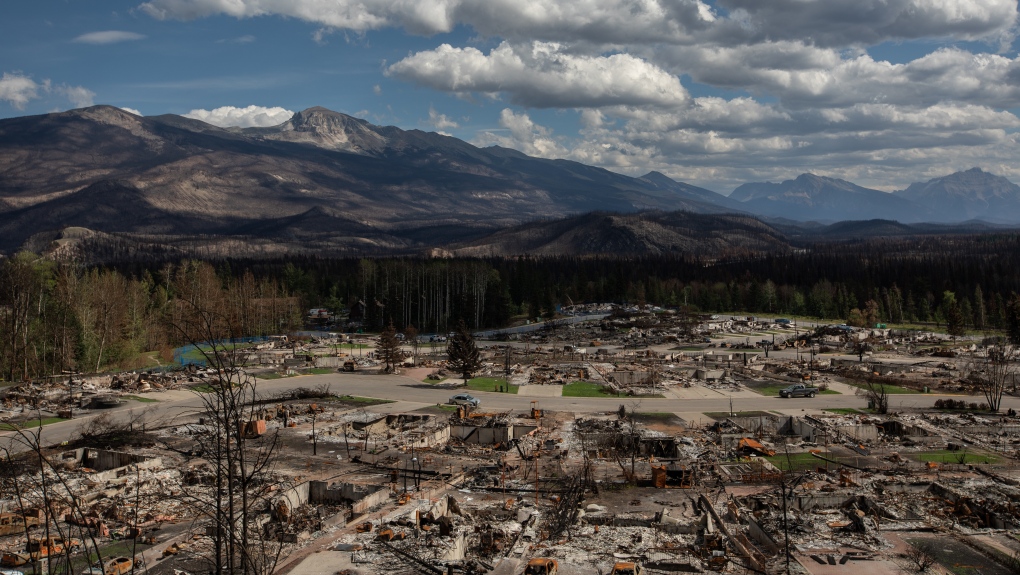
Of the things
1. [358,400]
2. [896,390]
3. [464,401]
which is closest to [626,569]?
[464,401]

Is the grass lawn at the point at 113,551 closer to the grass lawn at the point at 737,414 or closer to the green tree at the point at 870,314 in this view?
the grass lawn at the point at 737,414

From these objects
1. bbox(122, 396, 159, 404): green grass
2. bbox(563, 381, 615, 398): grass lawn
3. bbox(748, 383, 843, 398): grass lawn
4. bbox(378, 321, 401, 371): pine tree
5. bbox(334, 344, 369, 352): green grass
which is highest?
bbox(378, 321, 401, 371): pine tree

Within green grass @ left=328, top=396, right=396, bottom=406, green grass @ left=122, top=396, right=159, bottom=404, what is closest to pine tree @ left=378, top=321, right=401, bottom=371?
green grass @ left=328, top=396, right=396, bottom=406

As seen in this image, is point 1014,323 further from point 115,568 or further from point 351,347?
point 115,568

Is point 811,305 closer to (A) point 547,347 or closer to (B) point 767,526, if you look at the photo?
(A) point 547,347

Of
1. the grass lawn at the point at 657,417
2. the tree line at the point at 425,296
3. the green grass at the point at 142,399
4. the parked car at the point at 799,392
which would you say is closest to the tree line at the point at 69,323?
the tree line at the point at 425,296

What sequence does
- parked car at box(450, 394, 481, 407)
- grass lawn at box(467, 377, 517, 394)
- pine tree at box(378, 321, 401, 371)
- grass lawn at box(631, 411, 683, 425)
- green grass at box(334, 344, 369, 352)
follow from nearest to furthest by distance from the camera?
grass lawn at box(631, 411, 683, 425) < parked car at box(450, 394, 481, 407) < grass lawn at box(467, 377, 517, 394) < pine tree at box(378, 321, 401, 371) < green grass at box(334, 344, 369, 352)

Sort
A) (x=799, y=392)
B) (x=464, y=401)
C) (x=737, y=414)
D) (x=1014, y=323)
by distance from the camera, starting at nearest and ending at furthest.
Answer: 1. (x=737, y=414)
2. (x=464, y=401)
3. (x=799, y=392)
4. (x=1014, y=323)

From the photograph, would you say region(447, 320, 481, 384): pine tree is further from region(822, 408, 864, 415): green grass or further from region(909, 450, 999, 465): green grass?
region(909, 450, 999, 465): green grass
